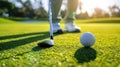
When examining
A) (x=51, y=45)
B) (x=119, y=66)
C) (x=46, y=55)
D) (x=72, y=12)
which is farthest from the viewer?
(x=72, y=12)

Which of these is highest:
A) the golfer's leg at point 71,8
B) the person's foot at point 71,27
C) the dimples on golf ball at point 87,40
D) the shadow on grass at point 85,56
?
the golfer's leg at point 71,8

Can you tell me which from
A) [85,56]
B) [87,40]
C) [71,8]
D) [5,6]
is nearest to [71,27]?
[71,8]

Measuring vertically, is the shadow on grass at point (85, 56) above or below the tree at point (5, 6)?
above

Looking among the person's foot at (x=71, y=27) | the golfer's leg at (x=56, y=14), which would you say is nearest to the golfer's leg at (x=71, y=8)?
the person's foot at (x=71, y=27)

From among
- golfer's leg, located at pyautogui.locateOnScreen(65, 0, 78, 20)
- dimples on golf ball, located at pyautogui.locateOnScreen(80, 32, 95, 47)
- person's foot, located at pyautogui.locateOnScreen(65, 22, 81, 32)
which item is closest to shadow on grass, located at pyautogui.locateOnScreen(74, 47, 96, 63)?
dimples on golf ball, located at pyautogui.locateOnScreen(80, 32, 95, 47)

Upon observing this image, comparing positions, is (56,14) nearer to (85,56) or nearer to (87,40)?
(87,40)

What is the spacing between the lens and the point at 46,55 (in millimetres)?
3043

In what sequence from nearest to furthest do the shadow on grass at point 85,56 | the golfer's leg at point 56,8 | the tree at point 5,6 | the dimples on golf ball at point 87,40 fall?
the shadow on grass at point 85,56
the dimples on golf ball at point 87,40
the golfer's leg at point 56,8
the tree at point 5,6

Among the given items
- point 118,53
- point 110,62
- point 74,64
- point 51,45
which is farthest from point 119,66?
point 51,45

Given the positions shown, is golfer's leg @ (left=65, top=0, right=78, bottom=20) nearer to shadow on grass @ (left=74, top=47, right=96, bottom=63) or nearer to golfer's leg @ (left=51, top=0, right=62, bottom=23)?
golfer's leg @ (left=51, top=0, right=62, bottom=23)

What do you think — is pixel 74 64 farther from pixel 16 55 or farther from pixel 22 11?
pixel 22 11

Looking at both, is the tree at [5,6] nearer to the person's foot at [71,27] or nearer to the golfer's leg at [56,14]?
the person's foot at [71,27]

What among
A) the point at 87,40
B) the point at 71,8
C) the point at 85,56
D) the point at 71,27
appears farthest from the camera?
the point at 71,8

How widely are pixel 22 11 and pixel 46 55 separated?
73.4 metres
